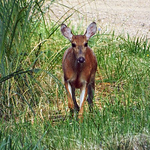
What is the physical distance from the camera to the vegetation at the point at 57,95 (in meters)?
4.11

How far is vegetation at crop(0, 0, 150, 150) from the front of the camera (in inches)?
162

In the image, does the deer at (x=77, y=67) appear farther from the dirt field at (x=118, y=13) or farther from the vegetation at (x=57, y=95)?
the dirt field at (x=118, y=13)

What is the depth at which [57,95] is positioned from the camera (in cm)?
563

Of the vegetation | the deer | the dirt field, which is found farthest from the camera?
the dirt field

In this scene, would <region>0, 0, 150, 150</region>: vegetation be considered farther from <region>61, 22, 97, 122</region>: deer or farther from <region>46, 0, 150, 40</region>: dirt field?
<region>46, 0, 150, 40</region>: dirt field

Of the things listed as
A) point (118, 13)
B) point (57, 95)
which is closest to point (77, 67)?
point (57, 95)

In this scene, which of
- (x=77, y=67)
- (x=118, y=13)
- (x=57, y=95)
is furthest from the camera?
(x=118, y=13)

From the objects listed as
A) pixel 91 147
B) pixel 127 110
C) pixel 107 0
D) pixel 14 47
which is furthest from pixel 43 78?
pixel 107 0

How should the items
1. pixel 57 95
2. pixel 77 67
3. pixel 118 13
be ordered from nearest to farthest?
pixel 77 67
pixel 57 95
pixel 118 13

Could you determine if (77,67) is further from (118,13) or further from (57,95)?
(118,13)

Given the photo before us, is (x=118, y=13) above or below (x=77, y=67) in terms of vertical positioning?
above

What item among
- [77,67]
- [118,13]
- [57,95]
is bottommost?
[57,95]

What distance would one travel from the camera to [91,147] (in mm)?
3945

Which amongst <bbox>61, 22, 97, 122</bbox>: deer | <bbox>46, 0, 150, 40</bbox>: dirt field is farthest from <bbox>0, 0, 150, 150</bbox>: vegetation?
<bbox>46, 0, 150, 40</bbox>: dirt field
